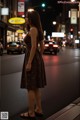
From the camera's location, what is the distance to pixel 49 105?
9.48 metres

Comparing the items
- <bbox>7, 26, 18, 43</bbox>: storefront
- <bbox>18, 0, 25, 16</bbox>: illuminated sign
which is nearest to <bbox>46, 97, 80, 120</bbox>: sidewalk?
<bbox>7, 26, 18, 43</bbox>: storefront

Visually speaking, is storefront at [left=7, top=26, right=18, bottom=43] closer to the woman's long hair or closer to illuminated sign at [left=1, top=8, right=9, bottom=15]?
illuminated sign at [left=1, top=8, right=9, bottom=15]

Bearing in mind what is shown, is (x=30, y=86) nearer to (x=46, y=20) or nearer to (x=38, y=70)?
(x=38, y=70)

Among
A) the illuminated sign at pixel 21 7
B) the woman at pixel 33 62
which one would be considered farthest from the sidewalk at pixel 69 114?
the illuminated sign at pixel 21 7

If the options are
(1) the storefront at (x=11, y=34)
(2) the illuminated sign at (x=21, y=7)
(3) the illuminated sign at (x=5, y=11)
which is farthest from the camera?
(2) the illuminated sign at (x=21, y=7)

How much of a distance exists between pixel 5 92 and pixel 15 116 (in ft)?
11.5

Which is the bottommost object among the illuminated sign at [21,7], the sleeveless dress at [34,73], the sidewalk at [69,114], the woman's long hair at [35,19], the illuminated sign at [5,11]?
the sidewalk at [69,114]

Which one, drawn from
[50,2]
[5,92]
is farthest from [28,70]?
[50,2]

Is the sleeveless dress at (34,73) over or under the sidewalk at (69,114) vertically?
over

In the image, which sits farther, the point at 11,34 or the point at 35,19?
the point at 11,34

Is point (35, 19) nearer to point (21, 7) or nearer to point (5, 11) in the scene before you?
point (5, 11)

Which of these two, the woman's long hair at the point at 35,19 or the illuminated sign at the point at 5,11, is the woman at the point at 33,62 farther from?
the illuminated sign at the point at 5,11

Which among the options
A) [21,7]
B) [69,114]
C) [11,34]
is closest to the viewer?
[69,114]

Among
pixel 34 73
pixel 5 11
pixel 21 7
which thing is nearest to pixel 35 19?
pixel 34 73
